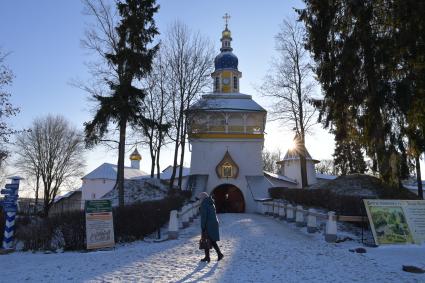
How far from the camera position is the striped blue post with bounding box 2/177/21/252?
41.0ft

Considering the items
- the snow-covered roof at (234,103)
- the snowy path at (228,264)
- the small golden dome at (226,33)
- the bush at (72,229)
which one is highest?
the small golden dome at (226,33)

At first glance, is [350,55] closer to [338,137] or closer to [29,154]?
[338,137]

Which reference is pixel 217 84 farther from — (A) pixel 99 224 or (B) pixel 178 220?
(A) pixel 99 224

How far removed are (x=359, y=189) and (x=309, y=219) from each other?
487 centimetres

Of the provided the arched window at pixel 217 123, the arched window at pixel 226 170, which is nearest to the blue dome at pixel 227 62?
the arched window at pixel 217 123

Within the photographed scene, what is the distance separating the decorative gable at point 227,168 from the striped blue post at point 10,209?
1907 cm

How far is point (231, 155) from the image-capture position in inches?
1246

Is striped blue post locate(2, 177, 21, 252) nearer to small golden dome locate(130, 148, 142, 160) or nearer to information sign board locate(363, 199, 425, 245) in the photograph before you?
information sign board locate(363, 199, 425, 245)

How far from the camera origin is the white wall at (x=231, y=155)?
103 ft

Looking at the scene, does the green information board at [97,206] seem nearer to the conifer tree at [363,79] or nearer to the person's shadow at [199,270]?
the person's shadow at [199,270]

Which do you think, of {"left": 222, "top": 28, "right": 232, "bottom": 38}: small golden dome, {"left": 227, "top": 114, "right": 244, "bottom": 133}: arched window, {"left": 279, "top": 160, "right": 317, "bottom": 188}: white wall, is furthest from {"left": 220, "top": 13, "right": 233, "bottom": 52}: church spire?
{"left": 279, "top": 160, "right": 317, "bottom": 188}: white wall

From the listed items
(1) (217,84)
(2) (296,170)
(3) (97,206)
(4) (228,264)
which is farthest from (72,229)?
(2) (296,170)

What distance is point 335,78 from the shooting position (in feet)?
53.3

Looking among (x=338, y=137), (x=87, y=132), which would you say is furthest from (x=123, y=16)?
(x=338, y=137)
